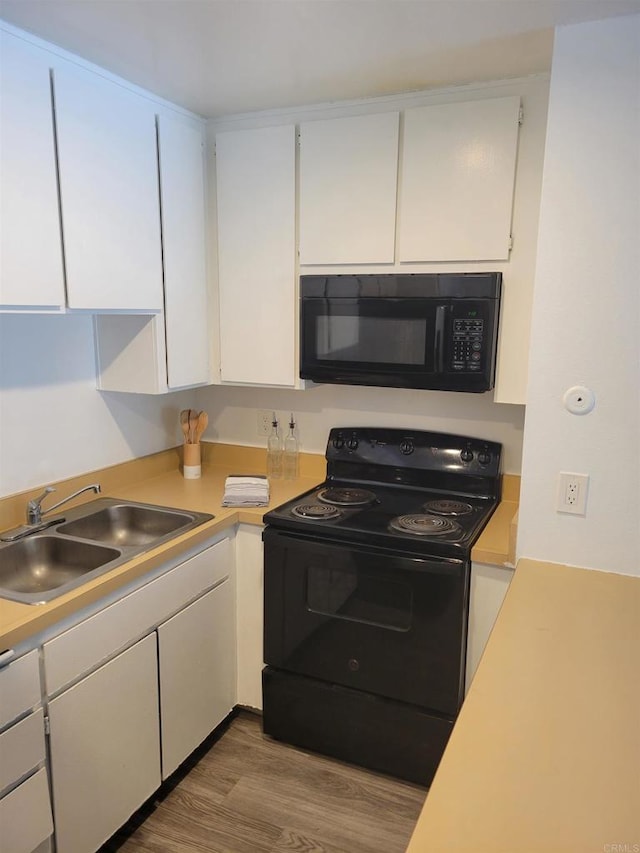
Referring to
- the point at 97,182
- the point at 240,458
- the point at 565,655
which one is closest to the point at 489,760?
the point at 565,655

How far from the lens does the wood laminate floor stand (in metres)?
1.94

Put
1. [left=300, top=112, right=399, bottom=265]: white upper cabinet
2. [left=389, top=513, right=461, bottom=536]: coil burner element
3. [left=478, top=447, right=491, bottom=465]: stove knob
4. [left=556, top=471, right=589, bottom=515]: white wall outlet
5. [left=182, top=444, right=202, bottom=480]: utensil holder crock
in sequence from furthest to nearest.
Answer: [left=182, top=444, right=202, bottom=480]: utensil holder crock
[left=478, top=447, right=491, bottom=465]: stove knob
[left=300, top=112, right=399, bottom=265]: white upper cabinet
[left=389, top=513, right=461, bottom=536]: coil burner element
[left=556, top=471, right=589, bottom=515]: white wall outlet

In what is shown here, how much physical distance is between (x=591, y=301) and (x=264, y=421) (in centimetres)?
155

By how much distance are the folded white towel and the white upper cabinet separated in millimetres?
859

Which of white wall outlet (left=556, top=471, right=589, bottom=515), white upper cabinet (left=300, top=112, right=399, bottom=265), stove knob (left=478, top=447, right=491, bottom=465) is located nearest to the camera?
white wall outlet (left=556, top=471, right=589, bottom=515)

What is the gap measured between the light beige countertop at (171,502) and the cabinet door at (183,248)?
455 mm

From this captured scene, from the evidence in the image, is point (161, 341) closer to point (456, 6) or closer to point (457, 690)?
point (456, 6)

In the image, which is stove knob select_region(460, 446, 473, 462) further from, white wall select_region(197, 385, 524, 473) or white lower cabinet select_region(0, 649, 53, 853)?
white lower cabinet select_region(0, 649, 53, 853)

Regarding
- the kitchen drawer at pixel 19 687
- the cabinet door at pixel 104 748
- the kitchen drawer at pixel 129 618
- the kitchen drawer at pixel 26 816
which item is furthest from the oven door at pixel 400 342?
the kitchen drawer at pixel 26 816

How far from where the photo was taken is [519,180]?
78.6 inches

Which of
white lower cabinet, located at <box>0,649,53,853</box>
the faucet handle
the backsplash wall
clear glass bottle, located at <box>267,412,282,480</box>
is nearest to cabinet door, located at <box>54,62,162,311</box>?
the backsplash wall

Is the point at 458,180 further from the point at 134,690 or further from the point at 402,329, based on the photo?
the point at 134,690

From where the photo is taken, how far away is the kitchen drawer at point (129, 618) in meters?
1.62

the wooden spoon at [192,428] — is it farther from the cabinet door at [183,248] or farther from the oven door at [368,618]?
the oven door at [368,618]
